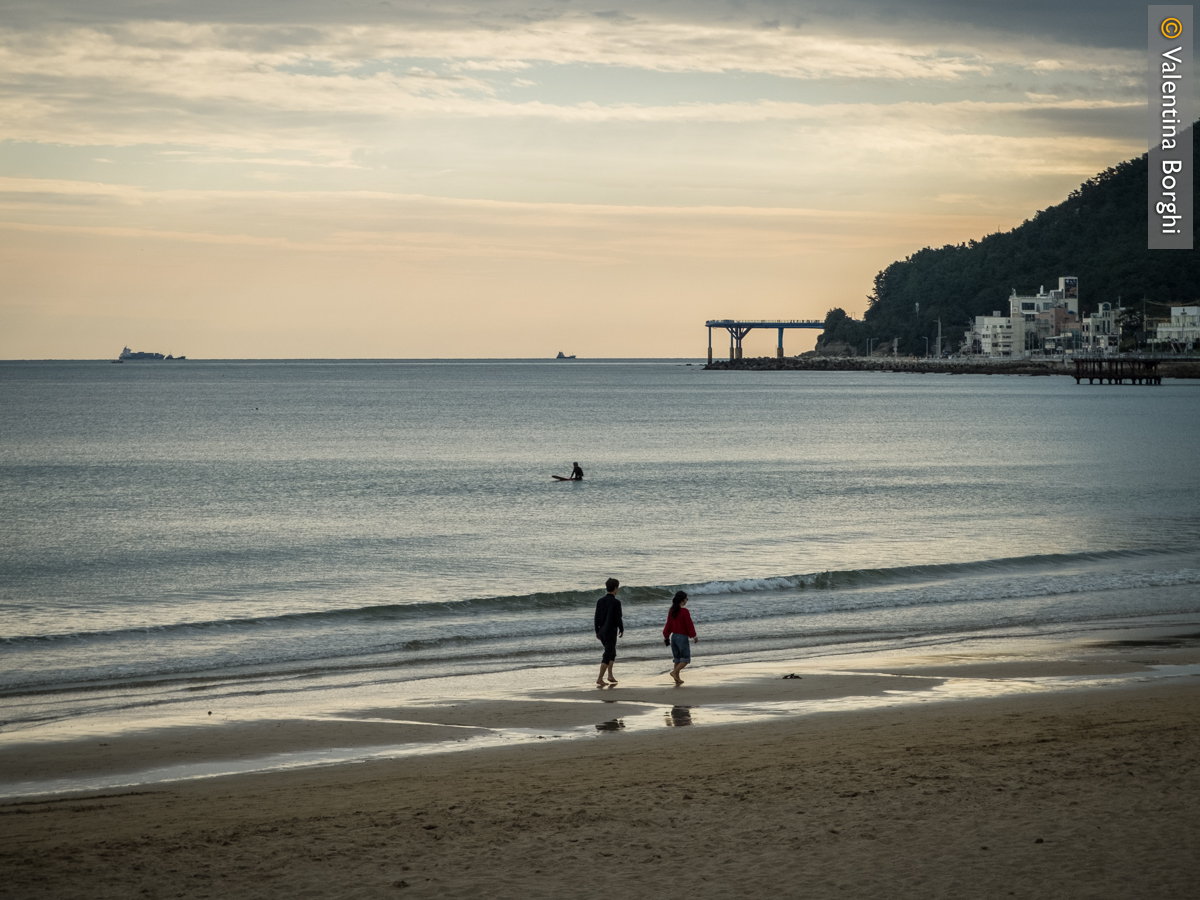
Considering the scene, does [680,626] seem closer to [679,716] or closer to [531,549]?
[679,716]

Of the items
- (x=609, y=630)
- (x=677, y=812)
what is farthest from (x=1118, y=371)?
(x=677, y=812)

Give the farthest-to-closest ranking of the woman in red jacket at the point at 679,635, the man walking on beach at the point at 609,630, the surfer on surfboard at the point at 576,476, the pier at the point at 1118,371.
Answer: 1. the pier at the point at 1118,371
2. the surfer on surfboard at the point at 576,476
3. the woman in red jacket at the point at 679,635
4. the man walking on beach at the point at 609,630

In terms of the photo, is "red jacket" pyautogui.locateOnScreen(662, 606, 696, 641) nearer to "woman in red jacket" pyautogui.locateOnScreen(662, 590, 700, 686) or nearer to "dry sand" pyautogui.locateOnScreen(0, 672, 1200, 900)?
"woman in red jacket" pyautogui.locateOnScreen(662, 590, 700, 686)

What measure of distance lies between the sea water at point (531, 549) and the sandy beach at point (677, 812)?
5.40 metres

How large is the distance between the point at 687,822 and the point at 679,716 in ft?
15.8

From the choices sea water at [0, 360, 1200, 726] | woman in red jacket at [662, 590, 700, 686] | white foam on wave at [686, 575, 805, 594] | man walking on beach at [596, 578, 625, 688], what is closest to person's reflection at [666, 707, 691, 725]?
woman in red jacket at [662, 590, 700, 686]

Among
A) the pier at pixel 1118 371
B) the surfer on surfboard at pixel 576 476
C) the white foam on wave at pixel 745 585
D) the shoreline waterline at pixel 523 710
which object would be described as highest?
the pier at pixel 1118 371

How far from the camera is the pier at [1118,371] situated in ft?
568

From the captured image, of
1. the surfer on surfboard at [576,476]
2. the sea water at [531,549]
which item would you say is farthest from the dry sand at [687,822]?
the surfer on surfboard at [576,476]

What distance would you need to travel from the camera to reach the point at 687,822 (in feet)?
30.9

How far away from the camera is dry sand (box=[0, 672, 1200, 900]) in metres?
8.05

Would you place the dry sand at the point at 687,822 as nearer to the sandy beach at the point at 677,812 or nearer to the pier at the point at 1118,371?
the sandy beach at the point at 677,812

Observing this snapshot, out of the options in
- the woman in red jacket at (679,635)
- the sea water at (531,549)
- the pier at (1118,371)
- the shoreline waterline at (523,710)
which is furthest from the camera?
the pier at (1118,371)

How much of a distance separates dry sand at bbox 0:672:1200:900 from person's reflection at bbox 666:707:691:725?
0.87 meters
